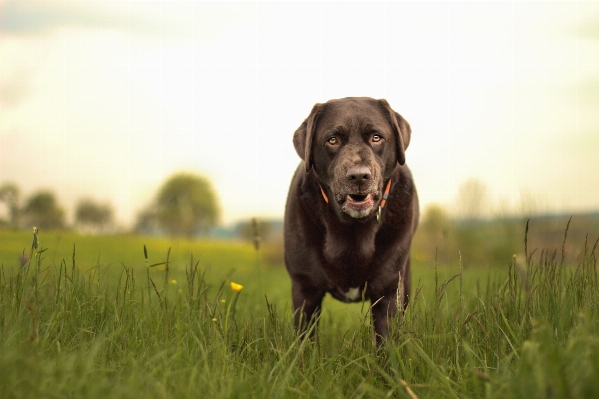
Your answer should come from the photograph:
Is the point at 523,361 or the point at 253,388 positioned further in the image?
the point at 253,388

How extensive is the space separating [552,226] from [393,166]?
26.6 feet

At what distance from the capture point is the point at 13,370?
7.13 feet

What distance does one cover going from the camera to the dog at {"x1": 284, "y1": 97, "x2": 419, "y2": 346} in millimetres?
3949

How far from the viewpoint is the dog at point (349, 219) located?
155 inches

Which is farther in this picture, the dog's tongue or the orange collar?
the orange collar

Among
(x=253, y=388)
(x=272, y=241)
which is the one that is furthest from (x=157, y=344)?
(x=272, y=241)

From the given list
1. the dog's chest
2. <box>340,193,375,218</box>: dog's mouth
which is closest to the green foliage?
the dog's chest

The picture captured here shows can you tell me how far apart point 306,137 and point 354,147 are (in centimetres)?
42

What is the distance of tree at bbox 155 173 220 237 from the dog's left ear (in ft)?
117

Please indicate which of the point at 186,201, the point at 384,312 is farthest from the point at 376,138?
the point at 186,201

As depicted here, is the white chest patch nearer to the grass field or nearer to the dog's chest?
the dog's chest

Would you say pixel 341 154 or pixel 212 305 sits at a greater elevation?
pixel 341 154

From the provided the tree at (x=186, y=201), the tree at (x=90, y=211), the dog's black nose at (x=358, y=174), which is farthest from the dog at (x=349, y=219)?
the tree at (x=186, y=201)

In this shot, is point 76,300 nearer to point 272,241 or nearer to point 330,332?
point 330,332
